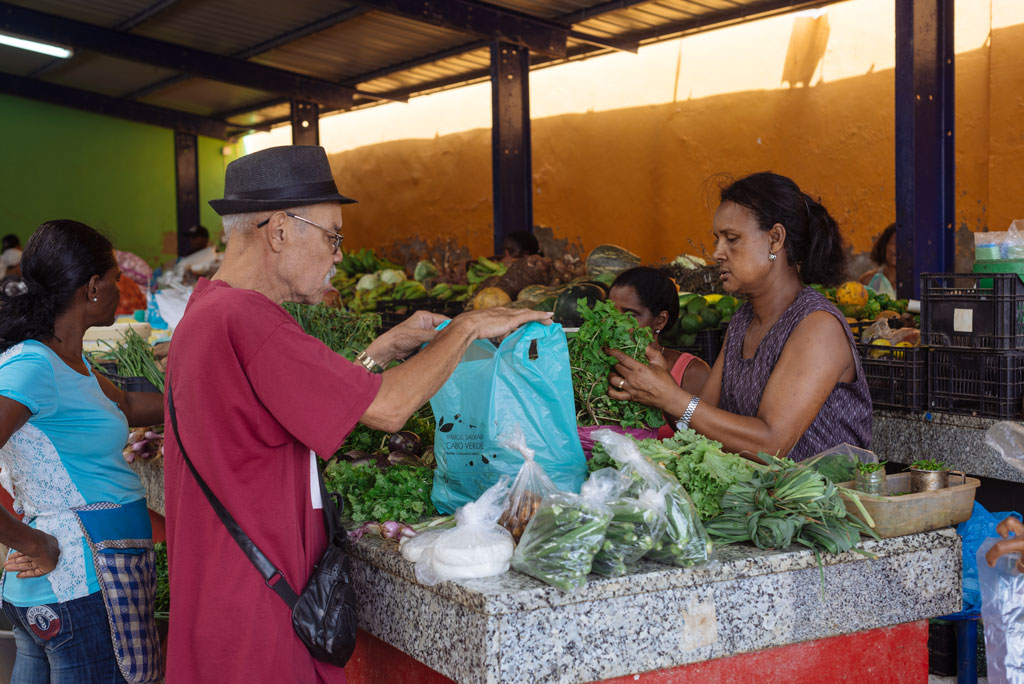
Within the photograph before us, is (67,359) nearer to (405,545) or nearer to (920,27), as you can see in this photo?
(405,545)

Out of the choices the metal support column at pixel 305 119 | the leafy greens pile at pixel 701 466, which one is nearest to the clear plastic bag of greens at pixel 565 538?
the leafy greens pile at pixel 701 466

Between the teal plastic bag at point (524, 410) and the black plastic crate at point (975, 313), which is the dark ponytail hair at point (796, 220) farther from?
the black plastic crate at point (975, 313)

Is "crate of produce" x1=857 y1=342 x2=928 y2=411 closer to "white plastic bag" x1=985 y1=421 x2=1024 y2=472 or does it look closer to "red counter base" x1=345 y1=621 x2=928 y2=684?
"white plastic bag" x1=985 y1=421 x2=1024 y2=472

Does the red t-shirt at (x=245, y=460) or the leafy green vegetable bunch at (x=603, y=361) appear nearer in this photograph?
the red t-shirt at (x=245, y=460)

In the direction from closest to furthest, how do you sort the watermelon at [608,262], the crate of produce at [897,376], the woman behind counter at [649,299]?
1. the woman behind counter at [649,299]
2. the crate of produce at [897,376]
3. the watermelon at [608,262]

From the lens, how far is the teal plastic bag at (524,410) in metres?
2.42

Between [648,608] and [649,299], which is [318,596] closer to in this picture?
[648,608]

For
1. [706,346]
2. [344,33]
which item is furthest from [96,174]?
[706,346]

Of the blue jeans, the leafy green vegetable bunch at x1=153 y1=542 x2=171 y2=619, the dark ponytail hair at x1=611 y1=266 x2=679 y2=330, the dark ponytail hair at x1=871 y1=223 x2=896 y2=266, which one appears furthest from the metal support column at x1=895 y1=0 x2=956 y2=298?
the blue jeans

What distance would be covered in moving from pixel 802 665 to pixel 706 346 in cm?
280

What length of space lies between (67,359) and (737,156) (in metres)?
8.64

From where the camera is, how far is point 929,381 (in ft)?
14.1

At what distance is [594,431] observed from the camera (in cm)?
252

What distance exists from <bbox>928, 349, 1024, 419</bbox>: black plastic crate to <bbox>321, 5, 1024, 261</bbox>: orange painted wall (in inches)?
171
